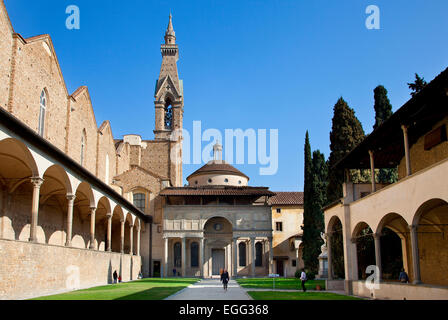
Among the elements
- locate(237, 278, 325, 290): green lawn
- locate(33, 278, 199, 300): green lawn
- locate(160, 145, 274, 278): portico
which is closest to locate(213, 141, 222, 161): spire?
locate(160, 145, 274, 278): portico

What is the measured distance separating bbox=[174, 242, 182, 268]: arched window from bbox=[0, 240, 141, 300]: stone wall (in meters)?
16.3

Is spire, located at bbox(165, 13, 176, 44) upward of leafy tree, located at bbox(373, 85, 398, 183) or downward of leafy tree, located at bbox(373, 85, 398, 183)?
upward

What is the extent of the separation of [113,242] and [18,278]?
27.0 metres

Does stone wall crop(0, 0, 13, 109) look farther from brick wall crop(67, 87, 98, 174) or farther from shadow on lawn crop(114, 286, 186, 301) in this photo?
shadow on lawn crop(114, 286, 186, 301)

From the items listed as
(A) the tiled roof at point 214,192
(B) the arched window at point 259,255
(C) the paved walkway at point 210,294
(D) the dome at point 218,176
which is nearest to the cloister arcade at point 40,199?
(C) the paved walkway at point 210,294

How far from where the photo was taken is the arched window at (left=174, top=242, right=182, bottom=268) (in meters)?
44.0

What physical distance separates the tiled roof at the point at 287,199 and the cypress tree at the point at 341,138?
22.5 m

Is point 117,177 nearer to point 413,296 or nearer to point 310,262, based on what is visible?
point 310,262

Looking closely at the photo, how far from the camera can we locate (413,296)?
14078 mm

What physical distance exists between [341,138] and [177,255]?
23225mm

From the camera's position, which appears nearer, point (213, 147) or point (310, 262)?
point (310, 262)

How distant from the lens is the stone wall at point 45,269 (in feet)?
49.9

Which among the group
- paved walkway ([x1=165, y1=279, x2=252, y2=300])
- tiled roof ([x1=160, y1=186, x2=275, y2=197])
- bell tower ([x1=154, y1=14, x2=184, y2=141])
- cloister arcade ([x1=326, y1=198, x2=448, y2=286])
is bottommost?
paved walkway ([x1=165, y1=279, x2=252, y2=300])

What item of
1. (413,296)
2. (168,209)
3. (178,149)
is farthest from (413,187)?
(178,149)
